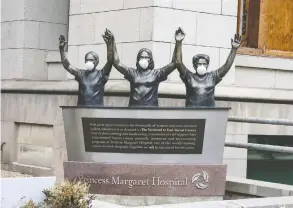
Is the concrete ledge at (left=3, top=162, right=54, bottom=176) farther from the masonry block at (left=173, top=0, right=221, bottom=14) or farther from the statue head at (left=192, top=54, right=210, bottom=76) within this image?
the statue head at (left=192, top=54, right=210, bottom=76)

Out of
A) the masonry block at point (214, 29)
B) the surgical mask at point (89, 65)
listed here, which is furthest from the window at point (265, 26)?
the surgical mask at point (89, 65)

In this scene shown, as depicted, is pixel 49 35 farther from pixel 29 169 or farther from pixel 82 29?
pixel 29 169

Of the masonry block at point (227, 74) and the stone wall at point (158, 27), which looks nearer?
the stone wall at point (158, 27)

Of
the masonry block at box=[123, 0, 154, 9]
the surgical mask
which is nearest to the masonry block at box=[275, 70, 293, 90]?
the masonry block at box=[123, 0, 154, 9]

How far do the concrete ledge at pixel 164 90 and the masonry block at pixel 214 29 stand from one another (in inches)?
34.1

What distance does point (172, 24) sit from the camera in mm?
11492

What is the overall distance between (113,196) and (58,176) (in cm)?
361

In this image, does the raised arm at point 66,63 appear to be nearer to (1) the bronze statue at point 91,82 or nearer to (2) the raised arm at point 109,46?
(1) the bronze statue at point 91,82

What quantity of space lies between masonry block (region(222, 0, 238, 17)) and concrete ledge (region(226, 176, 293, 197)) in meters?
3.48

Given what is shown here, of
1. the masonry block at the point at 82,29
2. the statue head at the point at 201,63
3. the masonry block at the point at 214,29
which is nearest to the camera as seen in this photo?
the statue head at the point at 201,63

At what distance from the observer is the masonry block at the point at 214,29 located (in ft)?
38.7

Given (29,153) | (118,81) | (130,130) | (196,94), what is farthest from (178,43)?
(29,153)

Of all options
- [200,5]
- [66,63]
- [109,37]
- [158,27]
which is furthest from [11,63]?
[109,37]

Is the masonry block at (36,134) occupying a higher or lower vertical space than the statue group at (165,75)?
lower
